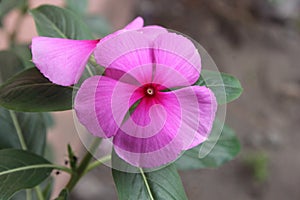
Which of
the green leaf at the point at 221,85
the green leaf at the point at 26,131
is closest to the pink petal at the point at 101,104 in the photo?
the green leaf at the point at 221,85

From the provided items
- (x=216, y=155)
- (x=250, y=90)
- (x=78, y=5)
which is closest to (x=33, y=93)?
(x=216, y=155)

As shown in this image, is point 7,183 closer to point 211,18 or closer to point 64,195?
point 64,195

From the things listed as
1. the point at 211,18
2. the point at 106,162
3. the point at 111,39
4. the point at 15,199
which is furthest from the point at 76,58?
the point at 211,18

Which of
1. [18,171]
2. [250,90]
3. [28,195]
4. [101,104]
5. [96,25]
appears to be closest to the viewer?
[101,104]

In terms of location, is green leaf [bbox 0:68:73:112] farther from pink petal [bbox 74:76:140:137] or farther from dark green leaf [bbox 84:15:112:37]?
dark green leaf [bbox 84:15:112:37]

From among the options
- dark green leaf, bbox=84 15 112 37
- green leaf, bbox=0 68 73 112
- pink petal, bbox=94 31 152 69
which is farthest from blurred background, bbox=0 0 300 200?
pink petal, bbox=94 31 152 69

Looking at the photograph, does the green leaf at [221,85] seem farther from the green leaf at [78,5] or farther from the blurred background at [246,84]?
the blurred background at [246,84]

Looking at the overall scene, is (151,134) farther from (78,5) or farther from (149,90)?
(78,5)
